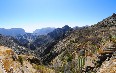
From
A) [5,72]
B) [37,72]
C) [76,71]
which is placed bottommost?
[76,71]

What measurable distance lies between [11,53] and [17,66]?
9.42 ft

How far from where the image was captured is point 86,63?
290 ft

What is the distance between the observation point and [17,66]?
27.6 m

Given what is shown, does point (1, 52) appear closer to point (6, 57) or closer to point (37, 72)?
point (6, 57)

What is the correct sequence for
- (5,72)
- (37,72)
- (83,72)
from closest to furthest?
(5,72) < (37,72) < (83,72)

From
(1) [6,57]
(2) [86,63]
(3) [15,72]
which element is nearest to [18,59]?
(1) [6,57]

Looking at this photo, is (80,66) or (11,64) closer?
(11,64)

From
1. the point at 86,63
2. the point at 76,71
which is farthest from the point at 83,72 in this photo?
the point at 86,63

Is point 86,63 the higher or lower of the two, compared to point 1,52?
lower

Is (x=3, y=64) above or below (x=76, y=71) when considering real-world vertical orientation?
above

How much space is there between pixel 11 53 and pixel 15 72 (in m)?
5.32

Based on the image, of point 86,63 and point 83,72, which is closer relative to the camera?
point 83,72

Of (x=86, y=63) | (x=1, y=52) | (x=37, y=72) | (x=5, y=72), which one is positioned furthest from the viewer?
(x=86, y=63)

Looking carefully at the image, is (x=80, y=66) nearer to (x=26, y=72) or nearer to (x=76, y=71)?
(x=76, y=71)
